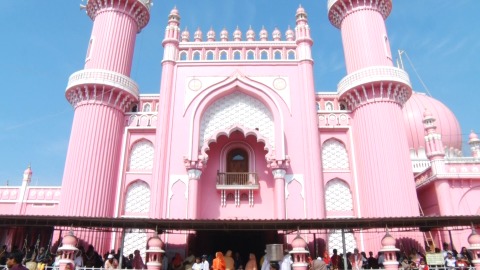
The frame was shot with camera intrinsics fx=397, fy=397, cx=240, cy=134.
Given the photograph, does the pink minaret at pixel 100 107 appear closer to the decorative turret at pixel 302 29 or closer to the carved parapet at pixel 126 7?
the carved parapet at pixel 126 7

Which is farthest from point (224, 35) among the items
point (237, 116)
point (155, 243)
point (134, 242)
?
point (155, 243)

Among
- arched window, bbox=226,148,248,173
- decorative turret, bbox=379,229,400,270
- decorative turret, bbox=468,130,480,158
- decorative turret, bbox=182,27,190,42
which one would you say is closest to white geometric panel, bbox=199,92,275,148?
arched window, bbox=226,148,248,173

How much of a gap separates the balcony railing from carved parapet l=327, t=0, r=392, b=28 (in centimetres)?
1069

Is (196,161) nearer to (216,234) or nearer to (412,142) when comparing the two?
(216,234)

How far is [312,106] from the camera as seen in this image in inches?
749

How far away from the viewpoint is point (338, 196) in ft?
60.9

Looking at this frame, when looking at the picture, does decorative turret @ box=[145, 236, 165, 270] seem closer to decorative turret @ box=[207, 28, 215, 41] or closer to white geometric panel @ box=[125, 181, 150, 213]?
white geometric panel @ box=[125, 181, 150, 213]

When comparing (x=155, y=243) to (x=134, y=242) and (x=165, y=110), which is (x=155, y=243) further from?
(x=165, y=110)

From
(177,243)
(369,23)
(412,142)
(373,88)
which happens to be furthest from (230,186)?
(412,142)

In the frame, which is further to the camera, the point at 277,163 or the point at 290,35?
the point at 290,35

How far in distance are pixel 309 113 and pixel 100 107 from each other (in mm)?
10050

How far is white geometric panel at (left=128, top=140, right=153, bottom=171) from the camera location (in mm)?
19281

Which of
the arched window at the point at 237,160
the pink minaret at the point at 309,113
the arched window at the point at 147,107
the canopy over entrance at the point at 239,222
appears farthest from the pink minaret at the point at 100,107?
the pink minaret at the point at 309,113

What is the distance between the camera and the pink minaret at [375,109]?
57.0ft
